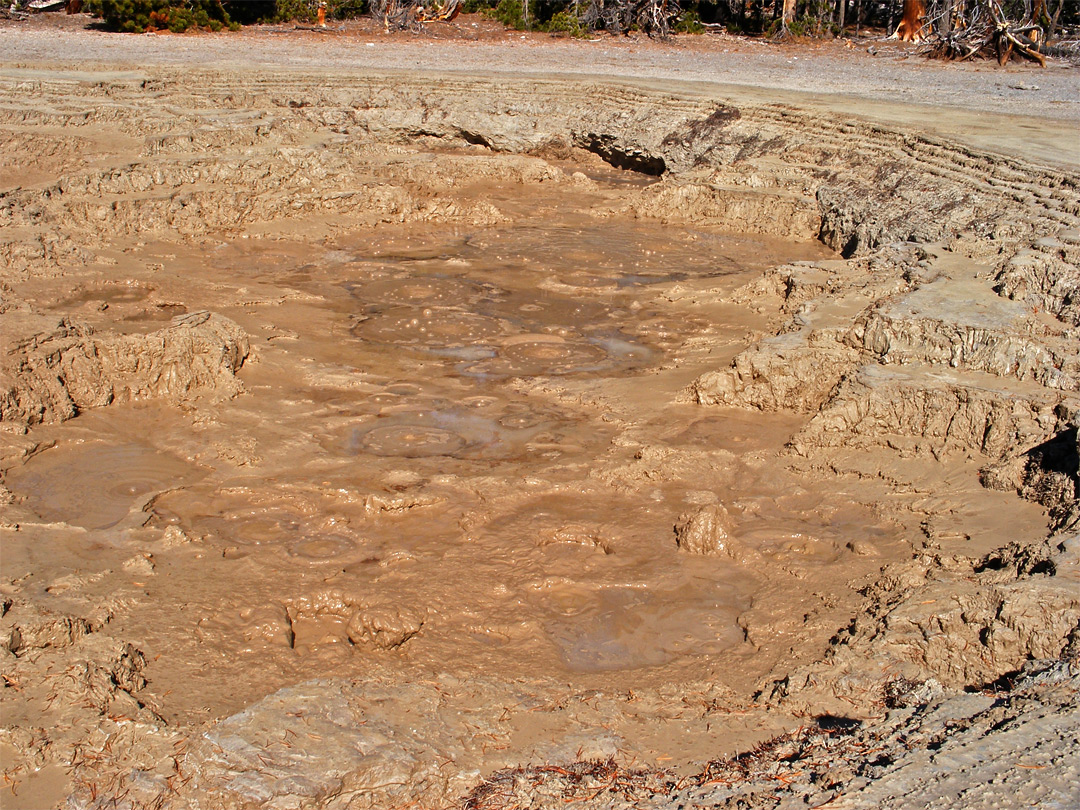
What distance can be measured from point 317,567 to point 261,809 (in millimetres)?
1651

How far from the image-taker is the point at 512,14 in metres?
20.1

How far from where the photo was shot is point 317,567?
4.32m

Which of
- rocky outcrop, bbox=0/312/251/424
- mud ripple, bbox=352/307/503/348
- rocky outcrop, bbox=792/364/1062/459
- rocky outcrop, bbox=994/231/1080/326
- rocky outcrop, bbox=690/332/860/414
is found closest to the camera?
rocky outcrop, bbox=792/364/1062/459

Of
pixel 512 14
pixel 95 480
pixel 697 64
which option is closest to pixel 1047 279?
pixel 95 480

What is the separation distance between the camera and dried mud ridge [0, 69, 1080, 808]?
2891mm

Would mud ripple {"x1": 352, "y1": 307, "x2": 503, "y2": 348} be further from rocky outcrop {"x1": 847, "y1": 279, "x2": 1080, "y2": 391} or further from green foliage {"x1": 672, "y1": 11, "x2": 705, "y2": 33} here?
green foliage {"x1": 672, "y1": 11, "x2": 705, "y2": 33}

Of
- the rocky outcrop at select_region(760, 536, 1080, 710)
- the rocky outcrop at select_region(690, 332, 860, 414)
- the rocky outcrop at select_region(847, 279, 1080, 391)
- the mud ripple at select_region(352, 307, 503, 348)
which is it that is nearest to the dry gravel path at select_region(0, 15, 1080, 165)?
the rocky outcrop at select_region(847, 279, 1080, 391)

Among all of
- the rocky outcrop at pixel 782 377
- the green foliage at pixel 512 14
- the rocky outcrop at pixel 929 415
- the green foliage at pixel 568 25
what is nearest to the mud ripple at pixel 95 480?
the rocky outcrop at pixel 782 377

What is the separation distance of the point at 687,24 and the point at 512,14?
366cm

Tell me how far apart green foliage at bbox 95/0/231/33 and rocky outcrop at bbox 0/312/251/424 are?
13280 millimetres

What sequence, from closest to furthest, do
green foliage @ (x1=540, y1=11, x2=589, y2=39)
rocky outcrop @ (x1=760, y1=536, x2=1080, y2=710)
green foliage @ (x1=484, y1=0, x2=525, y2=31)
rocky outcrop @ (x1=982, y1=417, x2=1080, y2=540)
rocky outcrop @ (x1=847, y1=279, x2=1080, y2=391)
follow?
1. rocky outcrop @ (x1=760, y1=536, x2=1080, y2=710)
2. rocky outcrop @ (x1=982, y1=417, x2=1080, y2=540)
3. rocky outcrop @ (x1=847, y1=279, x2=1080, y2=391)
4. green foliage @ (x1=540, y1=11, x2=589, y2=39)
5. green foliage @ (x1=484, y1=0, x2=525, y2=31)

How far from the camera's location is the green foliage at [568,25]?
62.2 feet

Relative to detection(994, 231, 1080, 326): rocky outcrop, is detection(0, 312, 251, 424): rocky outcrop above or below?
below

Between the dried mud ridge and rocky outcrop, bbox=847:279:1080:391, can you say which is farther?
rocky outcrop, bbox=847:279:1080:391
